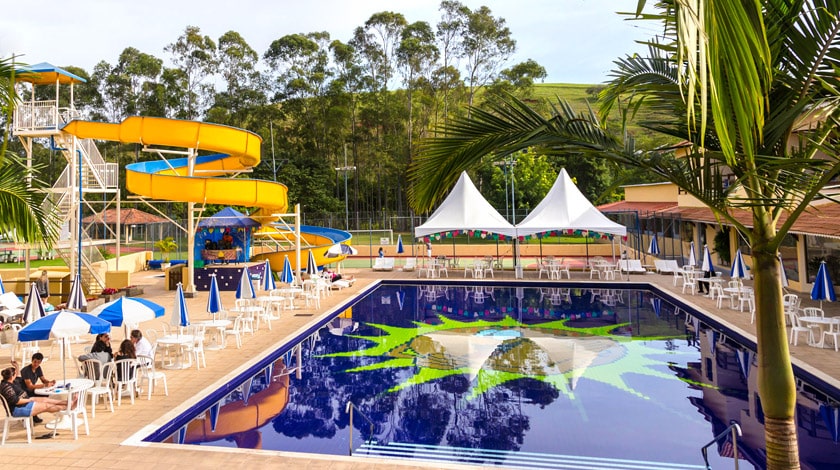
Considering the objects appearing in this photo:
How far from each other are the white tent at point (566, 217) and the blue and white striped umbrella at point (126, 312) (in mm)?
14952

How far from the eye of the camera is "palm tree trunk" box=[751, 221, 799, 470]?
325cm

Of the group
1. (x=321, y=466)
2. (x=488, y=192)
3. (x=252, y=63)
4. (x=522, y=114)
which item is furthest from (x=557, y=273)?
(x=252, y=63)

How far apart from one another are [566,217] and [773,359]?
62.4 ft

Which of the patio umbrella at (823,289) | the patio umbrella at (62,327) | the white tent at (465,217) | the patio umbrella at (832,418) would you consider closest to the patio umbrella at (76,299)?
the patio umbrella at (62,327)

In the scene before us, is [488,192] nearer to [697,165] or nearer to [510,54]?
[510,54]

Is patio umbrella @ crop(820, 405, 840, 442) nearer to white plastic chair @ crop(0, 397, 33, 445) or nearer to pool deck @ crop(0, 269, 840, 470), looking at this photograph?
pool deck @ crop(0, 269, 840, 470)

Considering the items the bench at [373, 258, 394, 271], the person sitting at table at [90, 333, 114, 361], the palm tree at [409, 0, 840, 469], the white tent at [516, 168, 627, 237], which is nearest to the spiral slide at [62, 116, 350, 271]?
the bench at [373, 258, 394, 271]

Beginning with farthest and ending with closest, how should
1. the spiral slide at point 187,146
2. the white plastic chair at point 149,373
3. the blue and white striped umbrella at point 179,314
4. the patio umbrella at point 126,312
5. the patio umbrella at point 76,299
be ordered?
the spiral slide at point 187,146, the patio umbrella at point 76,299, the blue and white striped umbrella at point 179,314, the patio umbrella at point 126,312, the white plastic chair at point 149,373

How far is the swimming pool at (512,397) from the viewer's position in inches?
300

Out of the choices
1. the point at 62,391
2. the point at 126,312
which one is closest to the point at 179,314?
the point at 126,312

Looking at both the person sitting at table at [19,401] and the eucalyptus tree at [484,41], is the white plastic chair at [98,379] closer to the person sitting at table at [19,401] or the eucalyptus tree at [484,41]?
the person sitting at table at [19,401]

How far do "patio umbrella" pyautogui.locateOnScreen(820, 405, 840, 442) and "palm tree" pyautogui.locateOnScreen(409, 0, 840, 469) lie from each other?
5745 mm

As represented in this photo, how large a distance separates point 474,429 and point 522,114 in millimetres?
5745

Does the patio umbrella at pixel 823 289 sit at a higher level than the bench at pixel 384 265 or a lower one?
lower
